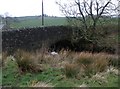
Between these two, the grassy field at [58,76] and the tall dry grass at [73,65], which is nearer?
the grassy field at [58,76]

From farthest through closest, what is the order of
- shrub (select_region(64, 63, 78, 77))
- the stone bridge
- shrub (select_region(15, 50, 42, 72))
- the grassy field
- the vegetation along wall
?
the vegetation along wall → the stone bridge → shrub (select_region(15, 50, 42, 72)) → shrub (select_region(64, 63, 78, 77)) → the grassy field

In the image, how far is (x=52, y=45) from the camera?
1705 cm

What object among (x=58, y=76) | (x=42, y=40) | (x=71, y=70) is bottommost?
(x=42, y=40)

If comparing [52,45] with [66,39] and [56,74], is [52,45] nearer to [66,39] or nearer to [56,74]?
[66,39]

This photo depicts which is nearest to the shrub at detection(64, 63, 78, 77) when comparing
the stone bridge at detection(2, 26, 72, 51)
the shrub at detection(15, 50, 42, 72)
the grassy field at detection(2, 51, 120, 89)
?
the grassy field at detection(2, 51, 120, 89)

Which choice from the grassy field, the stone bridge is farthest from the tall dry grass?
the stone bridge

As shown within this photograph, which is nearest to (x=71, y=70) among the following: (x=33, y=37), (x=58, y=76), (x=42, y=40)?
(x=58, y=76)

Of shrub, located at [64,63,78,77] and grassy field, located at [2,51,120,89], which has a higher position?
shrub, located at [64,63,78,77]

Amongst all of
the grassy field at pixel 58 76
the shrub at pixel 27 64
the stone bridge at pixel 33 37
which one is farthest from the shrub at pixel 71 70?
the stone bridge at pixel 33 37

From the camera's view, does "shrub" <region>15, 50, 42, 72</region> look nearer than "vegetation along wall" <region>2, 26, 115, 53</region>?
Yes

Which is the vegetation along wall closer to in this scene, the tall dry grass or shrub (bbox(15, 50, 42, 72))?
the tall dry grass

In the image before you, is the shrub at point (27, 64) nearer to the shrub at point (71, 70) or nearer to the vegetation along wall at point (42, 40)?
the shrub at point (71, 70)

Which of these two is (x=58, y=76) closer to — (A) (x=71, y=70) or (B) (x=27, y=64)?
(A) (x=71, y=70)

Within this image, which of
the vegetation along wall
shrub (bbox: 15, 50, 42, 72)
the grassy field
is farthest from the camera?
the vegetation along wall
